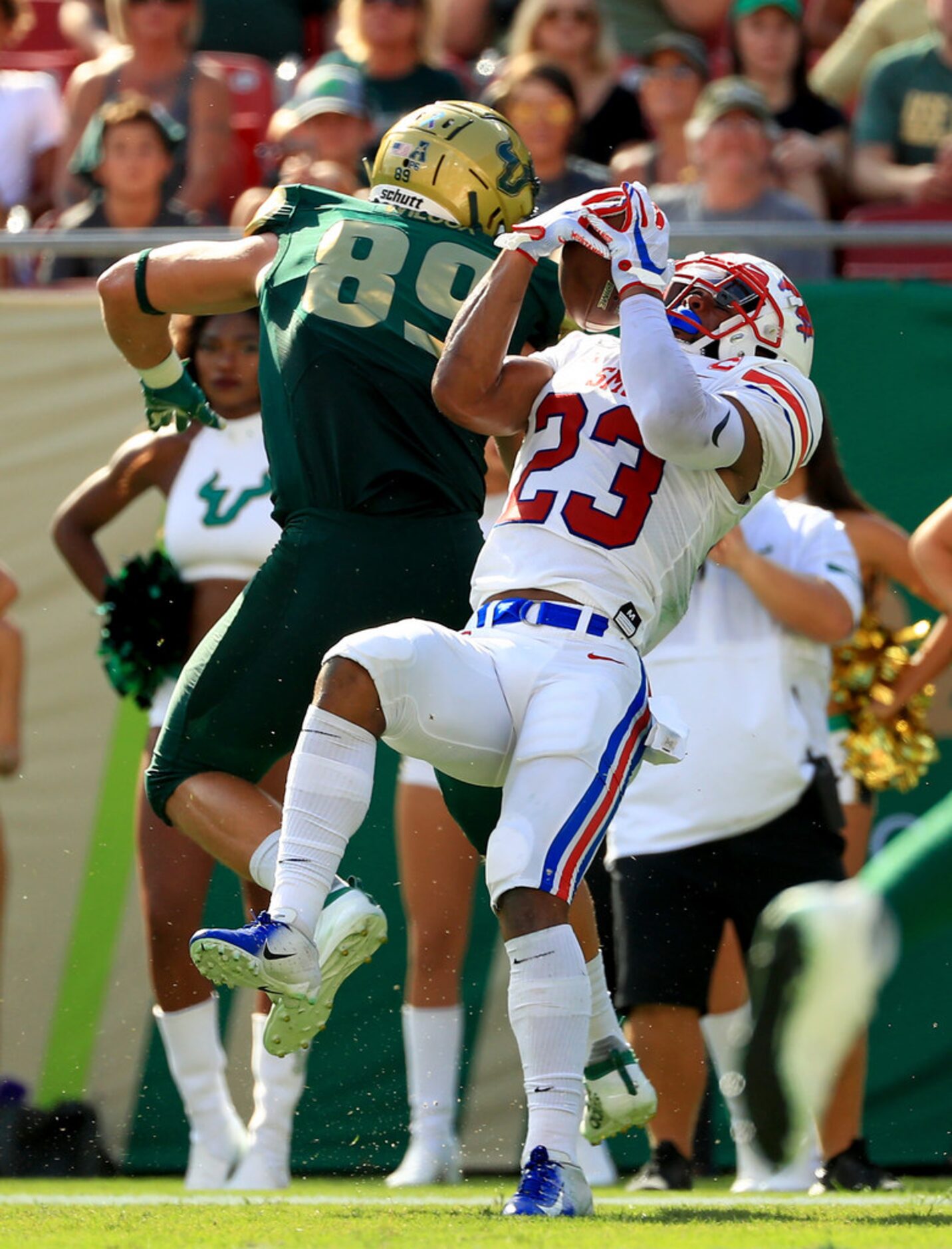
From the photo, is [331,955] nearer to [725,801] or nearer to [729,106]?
[725,801]

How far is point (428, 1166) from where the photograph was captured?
241 inches

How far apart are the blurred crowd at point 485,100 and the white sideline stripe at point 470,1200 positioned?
3.34 m

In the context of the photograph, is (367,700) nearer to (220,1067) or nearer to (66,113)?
(220,1067)

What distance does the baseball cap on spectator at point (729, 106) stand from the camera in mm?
8047

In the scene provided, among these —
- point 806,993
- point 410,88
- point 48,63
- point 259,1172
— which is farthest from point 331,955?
point 48,63

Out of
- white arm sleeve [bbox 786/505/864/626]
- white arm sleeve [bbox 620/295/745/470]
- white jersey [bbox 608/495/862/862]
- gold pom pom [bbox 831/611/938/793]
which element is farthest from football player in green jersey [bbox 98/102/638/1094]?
gold pom pom [bbox 831/611/938/793]

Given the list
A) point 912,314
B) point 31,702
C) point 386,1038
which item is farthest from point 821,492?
point 31,702

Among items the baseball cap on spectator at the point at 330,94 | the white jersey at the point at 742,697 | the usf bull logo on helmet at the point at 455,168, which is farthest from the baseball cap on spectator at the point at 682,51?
the usf bull logo on helmet at the point at 455,168

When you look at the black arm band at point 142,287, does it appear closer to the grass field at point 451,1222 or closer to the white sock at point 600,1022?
the white sock at point 600,1022

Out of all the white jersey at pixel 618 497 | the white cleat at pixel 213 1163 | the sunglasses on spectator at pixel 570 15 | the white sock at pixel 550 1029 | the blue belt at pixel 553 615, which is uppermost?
the sunglasses on spectator at pixel 570 15

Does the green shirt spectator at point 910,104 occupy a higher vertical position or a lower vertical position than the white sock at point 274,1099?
higher

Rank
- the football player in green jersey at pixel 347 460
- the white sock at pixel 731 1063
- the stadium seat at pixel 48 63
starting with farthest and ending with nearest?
the stadium seat at pixel 48 63
the white sock at pixel 731 1063
the football player in green jersey at pixel 347 460

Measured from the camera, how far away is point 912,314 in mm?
7035

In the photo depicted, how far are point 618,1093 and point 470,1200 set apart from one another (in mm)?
601
